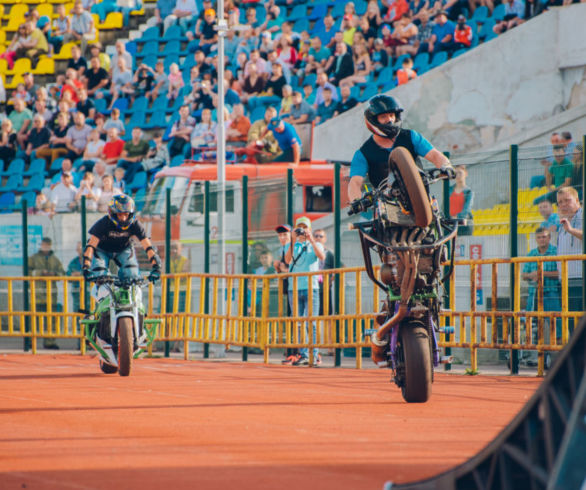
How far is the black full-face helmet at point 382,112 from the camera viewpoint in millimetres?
8492

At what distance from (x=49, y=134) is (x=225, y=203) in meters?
10.8

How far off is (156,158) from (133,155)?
0.57 meters

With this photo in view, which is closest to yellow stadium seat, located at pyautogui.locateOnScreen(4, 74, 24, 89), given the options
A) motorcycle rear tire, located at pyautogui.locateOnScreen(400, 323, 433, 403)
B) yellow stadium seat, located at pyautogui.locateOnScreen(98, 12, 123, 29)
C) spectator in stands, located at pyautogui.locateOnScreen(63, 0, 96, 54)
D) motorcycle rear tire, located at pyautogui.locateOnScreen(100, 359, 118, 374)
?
spectator in stands, located at pyautogui.locateOnScreen(63, 0, 96, 54)

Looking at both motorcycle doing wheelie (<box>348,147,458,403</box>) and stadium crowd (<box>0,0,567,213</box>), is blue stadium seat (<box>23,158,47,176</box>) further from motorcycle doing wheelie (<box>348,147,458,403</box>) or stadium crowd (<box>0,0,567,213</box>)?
motorcycle doing wheelie (<box>348,147,458,403</box>)

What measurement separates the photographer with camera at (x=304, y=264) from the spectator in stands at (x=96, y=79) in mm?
14137

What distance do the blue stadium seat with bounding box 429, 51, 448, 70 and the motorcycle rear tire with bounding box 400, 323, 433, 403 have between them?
44.2ft

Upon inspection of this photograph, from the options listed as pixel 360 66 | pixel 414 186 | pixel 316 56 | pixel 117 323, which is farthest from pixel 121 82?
pixel 414 186

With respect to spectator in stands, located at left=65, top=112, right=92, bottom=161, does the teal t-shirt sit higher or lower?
lower

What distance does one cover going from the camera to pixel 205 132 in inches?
909

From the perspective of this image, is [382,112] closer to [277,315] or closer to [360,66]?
[277,315]

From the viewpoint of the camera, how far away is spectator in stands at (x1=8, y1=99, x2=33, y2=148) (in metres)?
26.9

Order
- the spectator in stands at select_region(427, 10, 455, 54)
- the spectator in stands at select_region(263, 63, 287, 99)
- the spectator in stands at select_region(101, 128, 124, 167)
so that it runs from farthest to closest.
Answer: the spectator in stands at select_region(101, 128, 124, 167) → the spectator in stands at select_region(263, 63, 287, 99) → the spectator in stands at select_region(427, 10, 455, 54)

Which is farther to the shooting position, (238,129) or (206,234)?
(238,129)

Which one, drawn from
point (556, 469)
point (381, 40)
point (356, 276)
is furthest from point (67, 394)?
point (381, 40)
